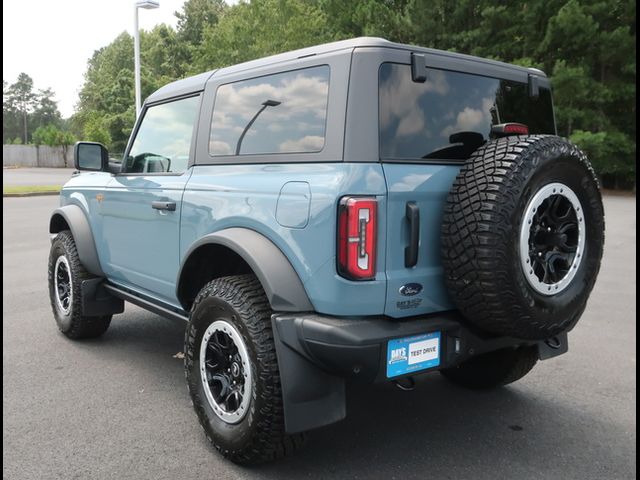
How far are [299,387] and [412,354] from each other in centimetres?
51

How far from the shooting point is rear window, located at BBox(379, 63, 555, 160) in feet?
8.34

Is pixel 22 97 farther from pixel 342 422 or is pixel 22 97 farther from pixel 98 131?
pixel 342 422

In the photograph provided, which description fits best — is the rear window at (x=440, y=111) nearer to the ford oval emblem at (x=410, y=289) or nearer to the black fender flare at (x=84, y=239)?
the ford oval emblem at (x=410, y=289)

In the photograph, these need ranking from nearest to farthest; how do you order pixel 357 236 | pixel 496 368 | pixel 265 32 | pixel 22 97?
pixel 357 236 → pixel 496 368 → pixel 265 32 → pixel 22 97

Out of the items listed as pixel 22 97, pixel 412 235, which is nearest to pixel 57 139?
pixel 412 235

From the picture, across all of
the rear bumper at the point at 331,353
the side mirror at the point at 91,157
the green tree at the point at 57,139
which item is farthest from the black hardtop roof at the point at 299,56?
the green tree at the point at 57,139

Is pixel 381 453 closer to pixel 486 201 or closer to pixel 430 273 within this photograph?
pixel 430 273

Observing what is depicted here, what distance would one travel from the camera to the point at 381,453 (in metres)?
2.92

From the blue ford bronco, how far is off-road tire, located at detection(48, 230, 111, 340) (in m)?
1.67

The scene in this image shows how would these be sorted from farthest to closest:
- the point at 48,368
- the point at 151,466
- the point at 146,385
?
1. the point at 48,368
2. the point at 146,385
3. the point at 151,466

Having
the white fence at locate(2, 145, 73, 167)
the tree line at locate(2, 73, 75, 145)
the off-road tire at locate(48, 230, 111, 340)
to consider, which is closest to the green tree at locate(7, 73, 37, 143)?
the tree line at locate(2, 73, 75, 145)

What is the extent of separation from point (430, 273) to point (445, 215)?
272 millimetres

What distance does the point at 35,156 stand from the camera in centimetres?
5591

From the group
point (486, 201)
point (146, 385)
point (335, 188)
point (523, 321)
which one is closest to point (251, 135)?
point (335, 188)
